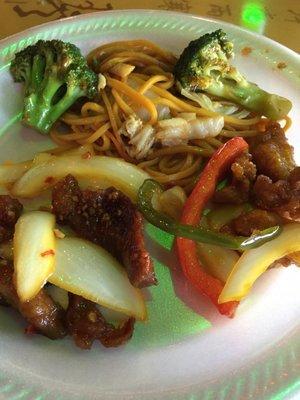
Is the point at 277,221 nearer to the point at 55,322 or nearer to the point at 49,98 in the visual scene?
the point at 55,322

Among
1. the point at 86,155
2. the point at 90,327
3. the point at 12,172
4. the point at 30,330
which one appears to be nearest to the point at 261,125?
the point at 86,155

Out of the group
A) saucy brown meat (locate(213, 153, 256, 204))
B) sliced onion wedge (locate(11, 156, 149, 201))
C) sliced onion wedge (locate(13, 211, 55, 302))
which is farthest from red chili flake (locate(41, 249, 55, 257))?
saucy brown meat (locate(213, 153, 256, 204))

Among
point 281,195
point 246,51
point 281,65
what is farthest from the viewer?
point 246,51

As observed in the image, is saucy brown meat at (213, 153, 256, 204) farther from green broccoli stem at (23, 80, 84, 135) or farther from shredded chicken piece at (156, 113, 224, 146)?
green broccoli stem at (23, 80, 84, 135)

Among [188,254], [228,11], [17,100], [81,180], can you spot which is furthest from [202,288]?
[228,11]

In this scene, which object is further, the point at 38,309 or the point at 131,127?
the point at 131,127

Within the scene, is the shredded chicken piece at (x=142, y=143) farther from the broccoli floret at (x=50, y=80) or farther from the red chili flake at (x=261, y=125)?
the red chili flake at (x=261, y=125)

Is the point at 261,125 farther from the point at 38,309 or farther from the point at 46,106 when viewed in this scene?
the point at 38,309

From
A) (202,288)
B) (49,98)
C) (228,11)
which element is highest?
(228,11)
